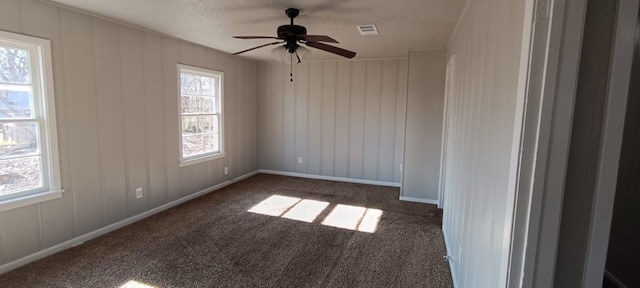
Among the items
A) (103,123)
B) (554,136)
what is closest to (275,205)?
(103,123)

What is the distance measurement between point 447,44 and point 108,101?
4.13 metres

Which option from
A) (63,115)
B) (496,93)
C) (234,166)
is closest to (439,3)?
(496,93)

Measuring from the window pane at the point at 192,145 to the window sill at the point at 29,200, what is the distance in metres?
1.74

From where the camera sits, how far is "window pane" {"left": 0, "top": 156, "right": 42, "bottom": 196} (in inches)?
106

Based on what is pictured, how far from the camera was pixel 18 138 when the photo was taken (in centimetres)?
277

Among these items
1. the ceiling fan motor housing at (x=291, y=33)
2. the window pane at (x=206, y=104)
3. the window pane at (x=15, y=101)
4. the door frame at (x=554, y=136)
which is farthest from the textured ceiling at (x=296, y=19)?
the door frame at (x=554, y=136)

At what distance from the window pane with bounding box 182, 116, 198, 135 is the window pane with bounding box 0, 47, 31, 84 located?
1.93 metres

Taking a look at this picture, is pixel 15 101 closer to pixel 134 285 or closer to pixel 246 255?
pixel 134 285

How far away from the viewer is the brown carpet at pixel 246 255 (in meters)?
2.56

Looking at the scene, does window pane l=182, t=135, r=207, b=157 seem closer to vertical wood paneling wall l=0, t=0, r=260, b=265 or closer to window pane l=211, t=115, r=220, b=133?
vertical wood paneling wall l=0, t=0, r=260, b=265

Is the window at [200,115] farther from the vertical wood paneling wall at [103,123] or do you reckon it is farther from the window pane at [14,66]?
the window pane at [14,66]

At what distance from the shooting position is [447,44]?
13.5ft

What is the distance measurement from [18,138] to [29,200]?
0.56 meters

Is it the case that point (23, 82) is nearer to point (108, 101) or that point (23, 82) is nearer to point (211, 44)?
point (108, 101)
